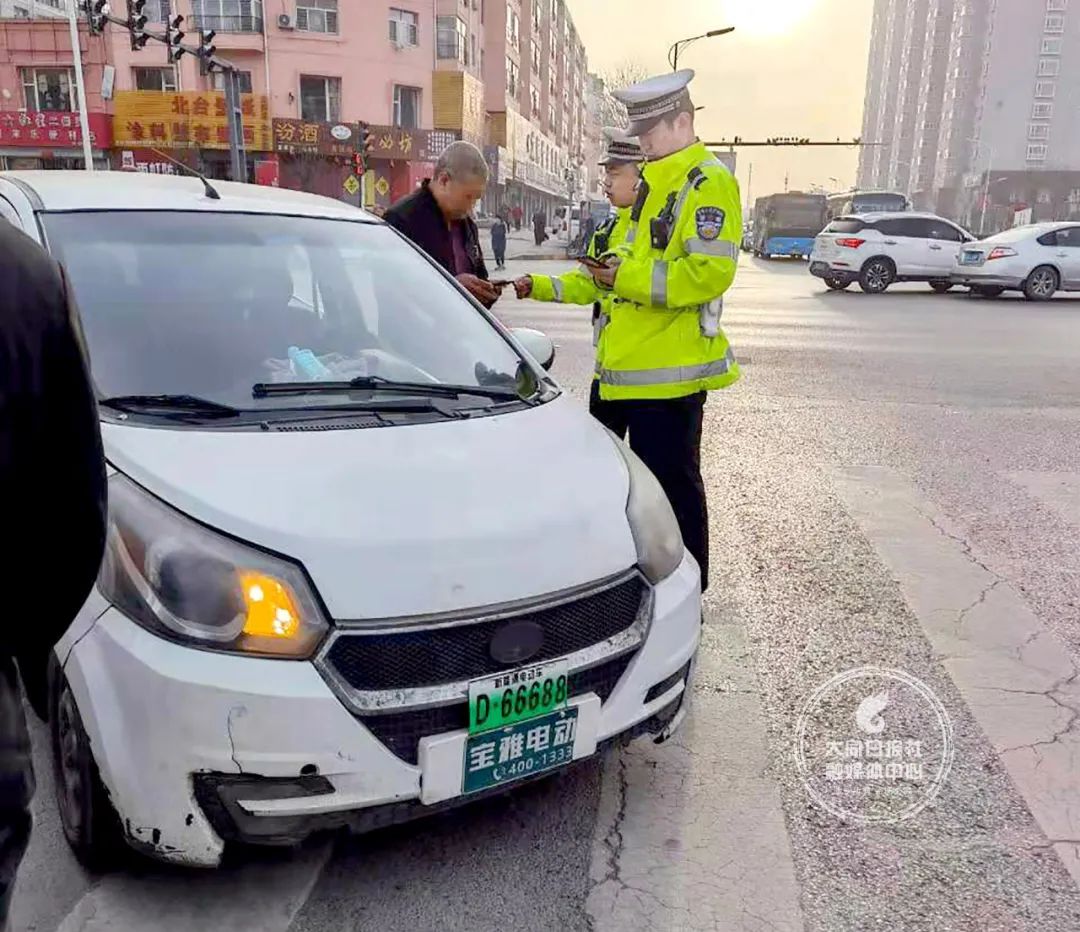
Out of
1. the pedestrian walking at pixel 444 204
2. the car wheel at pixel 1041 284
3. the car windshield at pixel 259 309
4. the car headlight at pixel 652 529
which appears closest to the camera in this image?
the car headlight at pixel 652 529

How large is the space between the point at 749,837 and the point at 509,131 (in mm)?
52178

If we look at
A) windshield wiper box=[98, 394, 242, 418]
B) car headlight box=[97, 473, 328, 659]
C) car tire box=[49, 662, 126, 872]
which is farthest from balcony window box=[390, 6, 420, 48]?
car headlight box=[97, 473, 328, 659]

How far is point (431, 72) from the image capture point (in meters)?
39.6

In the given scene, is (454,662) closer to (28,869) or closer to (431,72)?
(28,869)

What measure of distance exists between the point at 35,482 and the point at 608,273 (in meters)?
2.62

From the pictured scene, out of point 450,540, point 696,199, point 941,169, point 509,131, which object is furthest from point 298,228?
point 941,169

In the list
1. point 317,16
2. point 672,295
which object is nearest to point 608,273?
point 672,295

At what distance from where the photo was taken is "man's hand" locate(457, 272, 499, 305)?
4564 mm

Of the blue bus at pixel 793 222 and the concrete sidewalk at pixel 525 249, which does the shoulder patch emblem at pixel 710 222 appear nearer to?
the concrete sidewalk at pixel 525 249

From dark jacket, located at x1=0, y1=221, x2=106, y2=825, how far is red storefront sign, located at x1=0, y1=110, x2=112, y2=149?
1542 inches

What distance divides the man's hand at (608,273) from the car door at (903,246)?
1872cm

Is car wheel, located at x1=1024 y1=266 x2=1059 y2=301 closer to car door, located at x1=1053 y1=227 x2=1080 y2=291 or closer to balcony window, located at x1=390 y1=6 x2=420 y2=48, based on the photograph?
car door, located at x1=1053 y1=227 x2=1080 y2=291

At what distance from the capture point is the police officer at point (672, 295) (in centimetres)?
346

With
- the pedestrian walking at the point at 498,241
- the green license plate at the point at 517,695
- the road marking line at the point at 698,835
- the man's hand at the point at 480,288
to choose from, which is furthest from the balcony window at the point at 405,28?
the green license plate at the point at 517,695
